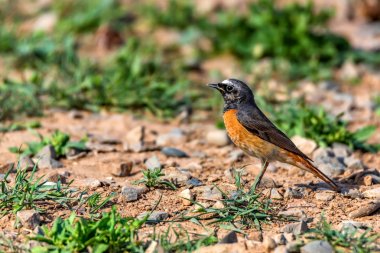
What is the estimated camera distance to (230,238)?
18.1 ft

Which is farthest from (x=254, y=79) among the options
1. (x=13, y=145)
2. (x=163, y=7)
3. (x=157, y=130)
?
(x=13, y=145)

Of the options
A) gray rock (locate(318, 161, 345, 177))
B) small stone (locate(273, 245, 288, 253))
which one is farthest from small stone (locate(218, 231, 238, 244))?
gray rock (locate(318, 161, 345, 177))

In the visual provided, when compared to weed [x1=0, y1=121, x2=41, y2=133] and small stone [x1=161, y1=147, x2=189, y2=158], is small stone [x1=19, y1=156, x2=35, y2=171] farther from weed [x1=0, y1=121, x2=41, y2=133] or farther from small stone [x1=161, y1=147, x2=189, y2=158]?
small stone [x1=161, y1=147, x2=189, y2=158]

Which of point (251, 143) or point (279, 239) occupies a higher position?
point (251, 143)

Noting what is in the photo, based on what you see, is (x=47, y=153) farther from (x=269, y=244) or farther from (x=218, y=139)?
(x=269, y=244)

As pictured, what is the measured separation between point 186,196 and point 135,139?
84.8 inches

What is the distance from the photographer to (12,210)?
5.86 m

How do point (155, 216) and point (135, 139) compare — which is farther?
point (135, 139)

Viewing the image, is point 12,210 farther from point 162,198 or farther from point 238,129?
point 238,129

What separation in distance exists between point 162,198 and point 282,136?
58.9 inches

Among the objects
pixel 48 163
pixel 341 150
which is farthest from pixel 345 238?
pixel 48 163

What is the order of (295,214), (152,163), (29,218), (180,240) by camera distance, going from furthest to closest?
1. (152,163)
2. (295,214)
3. (29,218)
4. (180,240)

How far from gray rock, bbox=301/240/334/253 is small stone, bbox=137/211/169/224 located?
1.23 m

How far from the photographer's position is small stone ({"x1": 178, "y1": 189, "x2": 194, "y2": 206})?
20.5 ft
